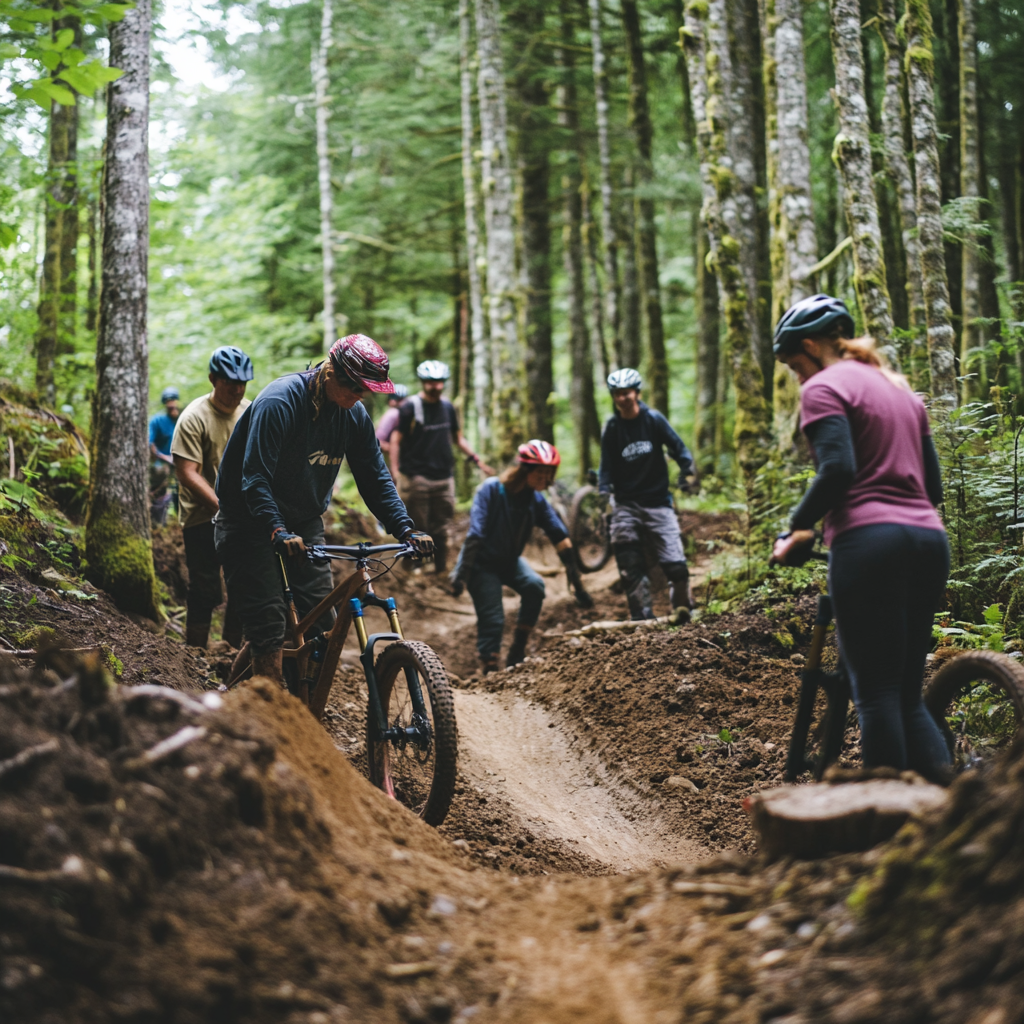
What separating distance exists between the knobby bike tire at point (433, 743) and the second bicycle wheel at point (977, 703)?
7.75ft

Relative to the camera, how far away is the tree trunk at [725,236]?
35.8ft

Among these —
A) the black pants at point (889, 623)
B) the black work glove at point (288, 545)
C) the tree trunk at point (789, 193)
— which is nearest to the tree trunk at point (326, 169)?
the tree trunk at point (789, 193)

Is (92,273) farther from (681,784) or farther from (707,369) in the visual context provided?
(707,369)

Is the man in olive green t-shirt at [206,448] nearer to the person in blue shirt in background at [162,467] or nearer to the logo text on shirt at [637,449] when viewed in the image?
the logo text on shirt at [637,449]

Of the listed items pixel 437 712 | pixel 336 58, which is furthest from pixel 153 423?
pixel 336 58

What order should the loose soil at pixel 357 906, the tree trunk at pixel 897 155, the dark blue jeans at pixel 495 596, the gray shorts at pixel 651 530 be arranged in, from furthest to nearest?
the tree trunk at pixel 897 155 < the gray shorts at pixel 651 530 < the dark blue jeans at pixel 495 596 < the loose soil at pixel 357 906

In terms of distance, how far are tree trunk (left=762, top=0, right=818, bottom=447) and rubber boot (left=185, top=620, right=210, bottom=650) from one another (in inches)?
269

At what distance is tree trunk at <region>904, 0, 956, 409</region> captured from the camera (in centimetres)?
1041

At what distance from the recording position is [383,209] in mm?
23406

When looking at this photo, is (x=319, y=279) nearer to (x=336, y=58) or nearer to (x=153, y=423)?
(x=336, y=58)

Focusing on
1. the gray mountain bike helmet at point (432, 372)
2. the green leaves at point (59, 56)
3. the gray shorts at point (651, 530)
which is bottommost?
the gray shorts at point (651, 530)

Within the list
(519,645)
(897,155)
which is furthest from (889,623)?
(897,155)

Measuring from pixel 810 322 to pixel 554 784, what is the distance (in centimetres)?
436

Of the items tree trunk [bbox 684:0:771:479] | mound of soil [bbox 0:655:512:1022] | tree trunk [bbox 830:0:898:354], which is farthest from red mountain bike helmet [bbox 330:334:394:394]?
tree trunk [bbox 830:0:898:354]
